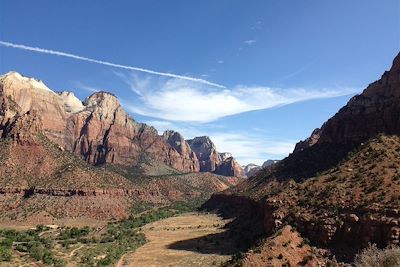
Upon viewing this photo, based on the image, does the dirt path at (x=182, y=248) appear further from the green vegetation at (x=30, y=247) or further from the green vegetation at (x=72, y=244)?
the green vegetation at (x=30, y=247)

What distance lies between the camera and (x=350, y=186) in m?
57.5

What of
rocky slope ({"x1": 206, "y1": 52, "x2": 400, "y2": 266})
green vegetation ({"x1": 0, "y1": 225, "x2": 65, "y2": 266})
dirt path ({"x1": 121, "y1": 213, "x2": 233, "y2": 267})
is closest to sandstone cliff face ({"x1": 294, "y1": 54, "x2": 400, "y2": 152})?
rocky slope ({"x1": 206, "y1": 52, "x2": 400, "y2": 266})

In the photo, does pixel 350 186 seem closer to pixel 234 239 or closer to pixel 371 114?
pixel 234 239

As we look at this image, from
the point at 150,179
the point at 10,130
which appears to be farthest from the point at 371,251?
the point at 150,179

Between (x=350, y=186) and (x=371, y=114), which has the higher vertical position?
(x=371, y=114)

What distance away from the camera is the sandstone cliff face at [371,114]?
3027 inches

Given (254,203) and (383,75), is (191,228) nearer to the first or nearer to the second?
(254,203)

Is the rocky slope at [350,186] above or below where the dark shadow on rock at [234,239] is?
above

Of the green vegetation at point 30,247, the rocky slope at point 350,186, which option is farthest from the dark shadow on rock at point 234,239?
the green vegetation at point 30,247

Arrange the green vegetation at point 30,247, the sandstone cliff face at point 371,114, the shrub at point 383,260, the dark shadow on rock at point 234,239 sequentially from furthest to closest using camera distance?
the sandstone cliff face at point 371,114 → the dark shadow on rock at point 234,239 → the green vegetation at point 30,247 → the shrub at point 383,260

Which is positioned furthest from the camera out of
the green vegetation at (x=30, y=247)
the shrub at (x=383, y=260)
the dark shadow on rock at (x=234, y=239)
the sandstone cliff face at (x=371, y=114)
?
the sandstone cliff face at (x=371, y=114)

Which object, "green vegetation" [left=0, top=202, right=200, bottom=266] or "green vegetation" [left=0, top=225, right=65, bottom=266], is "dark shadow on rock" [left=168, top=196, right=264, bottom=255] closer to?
"green vegetation" [left=0, top=202, right=200, bottom=266]

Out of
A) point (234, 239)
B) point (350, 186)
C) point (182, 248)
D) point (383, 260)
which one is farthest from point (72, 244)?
point (383, 260)

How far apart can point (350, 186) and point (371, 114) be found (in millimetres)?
28496
